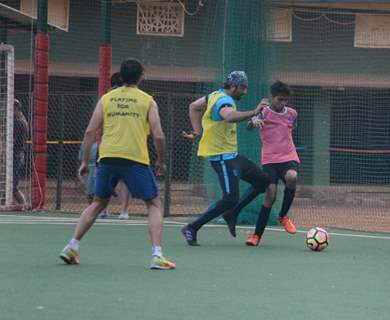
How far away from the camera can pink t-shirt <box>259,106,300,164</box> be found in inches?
486

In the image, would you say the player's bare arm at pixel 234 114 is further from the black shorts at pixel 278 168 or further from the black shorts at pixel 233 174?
the black shorts at pixel 278 168

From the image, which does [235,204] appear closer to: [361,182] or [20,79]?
[361,182]

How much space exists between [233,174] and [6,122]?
267 inches

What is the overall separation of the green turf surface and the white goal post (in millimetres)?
4727

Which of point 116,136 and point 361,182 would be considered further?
point 361,182

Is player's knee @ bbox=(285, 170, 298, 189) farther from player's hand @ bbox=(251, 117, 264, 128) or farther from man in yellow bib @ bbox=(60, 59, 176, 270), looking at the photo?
man in yellow bib @ bbox=(60, 59, 176, 270)

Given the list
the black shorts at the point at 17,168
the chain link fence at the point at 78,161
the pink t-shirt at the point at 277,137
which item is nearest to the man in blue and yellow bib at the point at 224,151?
the pink t-shirt at the point at 277,137

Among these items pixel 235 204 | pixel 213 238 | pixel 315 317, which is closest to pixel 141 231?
pixel 213 238

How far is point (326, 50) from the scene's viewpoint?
2200 cm

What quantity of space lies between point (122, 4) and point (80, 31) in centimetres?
111

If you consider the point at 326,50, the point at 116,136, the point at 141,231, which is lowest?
the point at 141,231

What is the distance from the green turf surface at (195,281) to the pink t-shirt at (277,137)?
1.00 metres

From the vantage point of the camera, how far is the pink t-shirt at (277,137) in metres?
12.3

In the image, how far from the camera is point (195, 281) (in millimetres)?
8531
